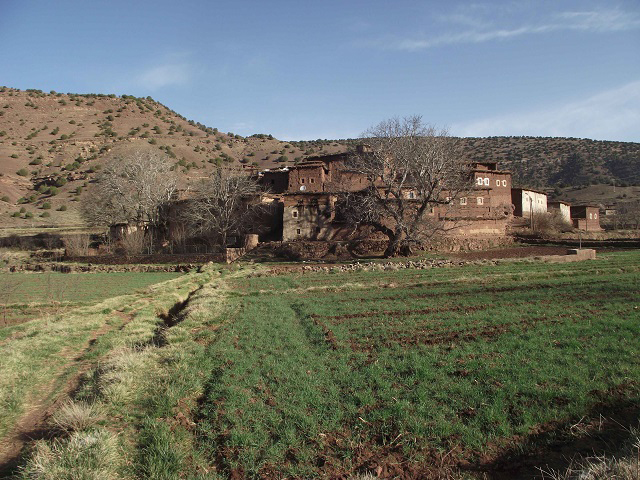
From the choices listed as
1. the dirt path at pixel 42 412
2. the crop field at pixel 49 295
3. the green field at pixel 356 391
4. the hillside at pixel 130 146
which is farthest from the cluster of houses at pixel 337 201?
the dirt path at pixel 42 412

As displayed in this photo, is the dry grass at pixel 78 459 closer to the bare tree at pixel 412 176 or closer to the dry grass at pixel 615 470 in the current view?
the dry grass at pixel 615 470

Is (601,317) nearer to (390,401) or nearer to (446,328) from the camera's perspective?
(446,328)

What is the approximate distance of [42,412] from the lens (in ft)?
28.7

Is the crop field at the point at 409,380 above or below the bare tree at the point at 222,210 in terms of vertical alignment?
below

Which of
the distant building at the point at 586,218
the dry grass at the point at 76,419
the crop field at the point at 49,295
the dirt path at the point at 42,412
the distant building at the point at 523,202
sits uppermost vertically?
the distant building at the point at 523,202

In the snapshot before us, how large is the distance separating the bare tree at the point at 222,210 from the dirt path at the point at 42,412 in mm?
40029

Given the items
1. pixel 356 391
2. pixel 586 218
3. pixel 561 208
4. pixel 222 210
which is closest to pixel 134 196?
pixel 222 210

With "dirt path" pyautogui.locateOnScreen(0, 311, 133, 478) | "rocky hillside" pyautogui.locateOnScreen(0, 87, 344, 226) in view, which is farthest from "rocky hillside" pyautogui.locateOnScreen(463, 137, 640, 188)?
"dirt path" pyautogui.locateOnScreen(0, 311, 133, 478)

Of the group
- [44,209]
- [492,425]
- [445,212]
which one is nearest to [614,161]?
[445,212]

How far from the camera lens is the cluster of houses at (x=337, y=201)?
51.5 m

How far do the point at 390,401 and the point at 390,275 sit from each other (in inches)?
815

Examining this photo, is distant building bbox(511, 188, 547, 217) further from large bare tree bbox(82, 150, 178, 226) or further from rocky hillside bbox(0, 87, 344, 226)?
large bare tree bbox(82, 150, 178, 226)

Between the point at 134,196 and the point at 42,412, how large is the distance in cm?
5458

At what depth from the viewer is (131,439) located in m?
6.89
